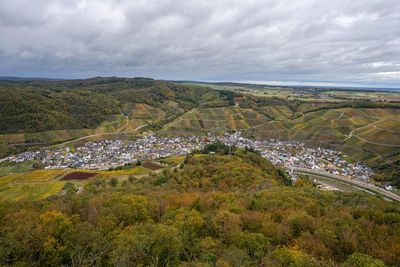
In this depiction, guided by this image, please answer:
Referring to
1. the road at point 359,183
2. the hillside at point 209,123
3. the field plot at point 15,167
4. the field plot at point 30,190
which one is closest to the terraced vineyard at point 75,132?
the hillside at point 209,123

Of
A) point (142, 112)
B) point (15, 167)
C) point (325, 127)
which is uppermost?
point (142, 112)

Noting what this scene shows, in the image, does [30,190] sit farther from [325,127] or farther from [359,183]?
[325,127]

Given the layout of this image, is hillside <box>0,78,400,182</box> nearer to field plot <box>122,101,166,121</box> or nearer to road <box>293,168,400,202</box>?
field plot <box>122,101,166,121</box>

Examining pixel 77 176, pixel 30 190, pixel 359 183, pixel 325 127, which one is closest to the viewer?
pixel 30 190

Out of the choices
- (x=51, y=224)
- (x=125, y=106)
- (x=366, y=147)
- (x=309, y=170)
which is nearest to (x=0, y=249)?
(x=51, y=224)

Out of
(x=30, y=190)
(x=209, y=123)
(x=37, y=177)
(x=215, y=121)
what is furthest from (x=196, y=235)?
(x=215, y=121)

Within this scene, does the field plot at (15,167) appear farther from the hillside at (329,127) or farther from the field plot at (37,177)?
the hillside at (329,127)

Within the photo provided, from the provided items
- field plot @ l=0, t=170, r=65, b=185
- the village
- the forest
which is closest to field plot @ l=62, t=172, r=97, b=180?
field plot @ l=0, t=170, r=65, b=185
